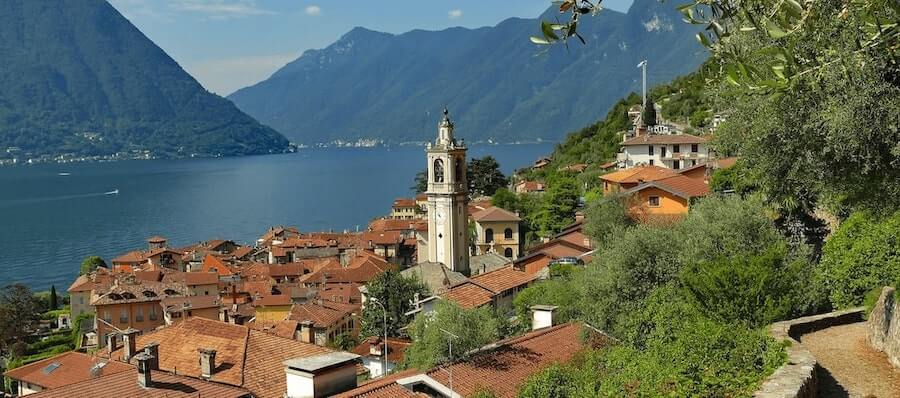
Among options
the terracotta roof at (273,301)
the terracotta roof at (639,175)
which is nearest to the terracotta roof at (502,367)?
the terracotta roof at (639,175)

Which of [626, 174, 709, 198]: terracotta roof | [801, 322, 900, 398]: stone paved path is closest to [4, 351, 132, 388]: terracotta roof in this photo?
[801, 322, 900, 398]: stone paved path

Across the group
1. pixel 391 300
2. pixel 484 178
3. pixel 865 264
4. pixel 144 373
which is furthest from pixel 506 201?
pixel 865 264

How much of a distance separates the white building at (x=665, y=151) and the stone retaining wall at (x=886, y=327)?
36892 mm

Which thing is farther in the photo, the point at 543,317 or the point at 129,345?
the point at 129,345

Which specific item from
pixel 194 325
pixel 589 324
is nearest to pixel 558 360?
pixel 589 324

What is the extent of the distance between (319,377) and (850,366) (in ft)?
25.3

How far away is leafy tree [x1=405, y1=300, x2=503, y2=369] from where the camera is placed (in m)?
15.2

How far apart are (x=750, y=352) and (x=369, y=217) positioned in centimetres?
10301

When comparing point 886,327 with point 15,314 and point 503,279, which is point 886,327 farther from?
point 15,314

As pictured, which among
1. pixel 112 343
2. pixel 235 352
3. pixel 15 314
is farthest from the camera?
pixel 15 314

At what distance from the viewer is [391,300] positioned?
2844 cm

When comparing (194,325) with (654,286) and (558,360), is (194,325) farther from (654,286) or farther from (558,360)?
(654,286)

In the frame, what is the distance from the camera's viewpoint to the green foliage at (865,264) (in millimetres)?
12422

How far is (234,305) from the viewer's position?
45.4 m
